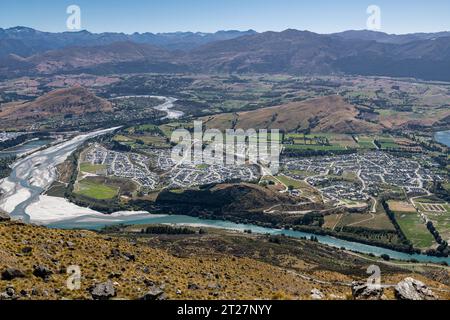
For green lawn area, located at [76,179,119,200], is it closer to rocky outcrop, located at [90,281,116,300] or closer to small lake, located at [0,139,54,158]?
small lake, located at [0,139,54,158]

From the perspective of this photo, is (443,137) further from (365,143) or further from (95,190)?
(95,190)

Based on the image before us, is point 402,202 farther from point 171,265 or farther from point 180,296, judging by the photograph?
point 180,296

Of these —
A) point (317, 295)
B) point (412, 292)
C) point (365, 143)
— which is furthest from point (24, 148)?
point (412, 292)

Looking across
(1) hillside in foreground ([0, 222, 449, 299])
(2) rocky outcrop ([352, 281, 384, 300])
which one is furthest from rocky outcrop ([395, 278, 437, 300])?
(2) rocky outcrop ([352, 281, 384, 300])

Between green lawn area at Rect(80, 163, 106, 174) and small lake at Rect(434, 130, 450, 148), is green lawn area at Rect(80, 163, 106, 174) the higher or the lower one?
the lower one

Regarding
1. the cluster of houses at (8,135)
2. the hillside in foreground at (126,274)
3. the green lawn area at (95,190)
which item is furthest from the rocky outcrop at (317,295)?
the cluster of houses at (8,135)

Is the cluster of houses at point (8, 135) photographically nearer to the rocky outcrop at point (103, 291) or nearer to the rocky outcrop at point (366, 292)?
the rocky outcrop at point (103, 291)

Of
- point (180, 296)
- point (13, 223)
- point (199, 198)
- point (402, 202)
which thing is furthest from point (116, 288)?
point (402, 202)
